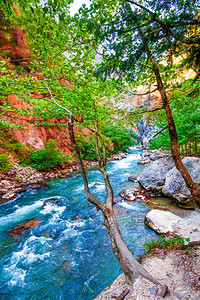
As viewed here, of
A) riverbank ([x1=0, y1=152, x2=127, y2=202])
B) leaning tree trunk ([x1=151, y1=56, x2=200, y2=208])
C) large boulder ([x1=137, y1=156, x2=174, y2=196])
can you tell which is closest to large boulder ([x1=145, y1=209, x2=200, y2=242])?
leaning tree trunk ([x1=151, y1=56, x2=200, y2=208])

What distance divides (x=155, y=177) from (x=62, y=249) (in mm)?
6442

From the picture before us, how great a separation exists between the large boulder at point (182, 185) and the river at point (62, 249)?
164 cm

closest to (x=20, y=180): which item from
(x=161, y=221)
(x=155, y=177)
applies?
(x=155, y=177)

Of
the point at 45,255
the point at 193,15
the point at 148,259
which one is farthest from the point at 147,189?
the point at 193,15

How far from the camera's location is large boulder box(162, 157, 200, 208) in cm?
604

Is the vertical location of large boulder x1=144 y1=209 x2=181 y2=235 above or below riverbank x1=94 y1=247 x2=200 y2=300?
below

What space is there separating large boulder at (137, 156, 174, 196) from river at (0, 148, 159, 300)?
1366 mm

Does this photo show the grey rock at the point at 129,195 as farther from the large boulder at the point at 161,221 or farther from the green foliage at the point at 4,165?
the green foliage at the point at 4,165

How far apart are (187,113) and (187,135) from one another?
2.22 meters

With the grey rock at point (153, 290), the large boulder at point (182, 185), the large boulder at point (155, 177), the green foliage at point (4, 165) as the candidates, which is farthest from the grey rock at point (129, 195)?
the green foliage at point (4, 165)

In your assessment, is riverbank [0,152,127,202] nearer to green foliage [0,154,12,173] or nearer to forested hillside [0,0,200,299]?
green foliage [0,154,12,173]

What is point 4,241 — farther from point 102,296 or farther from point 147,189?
point 147,189

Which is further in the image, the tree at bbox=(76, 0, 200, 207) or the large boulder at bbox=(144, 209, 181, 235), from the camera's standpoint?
the large boulder at bbox=(144, 209, 181, 235)

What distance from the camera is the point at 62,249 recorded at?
4504 millimetres
